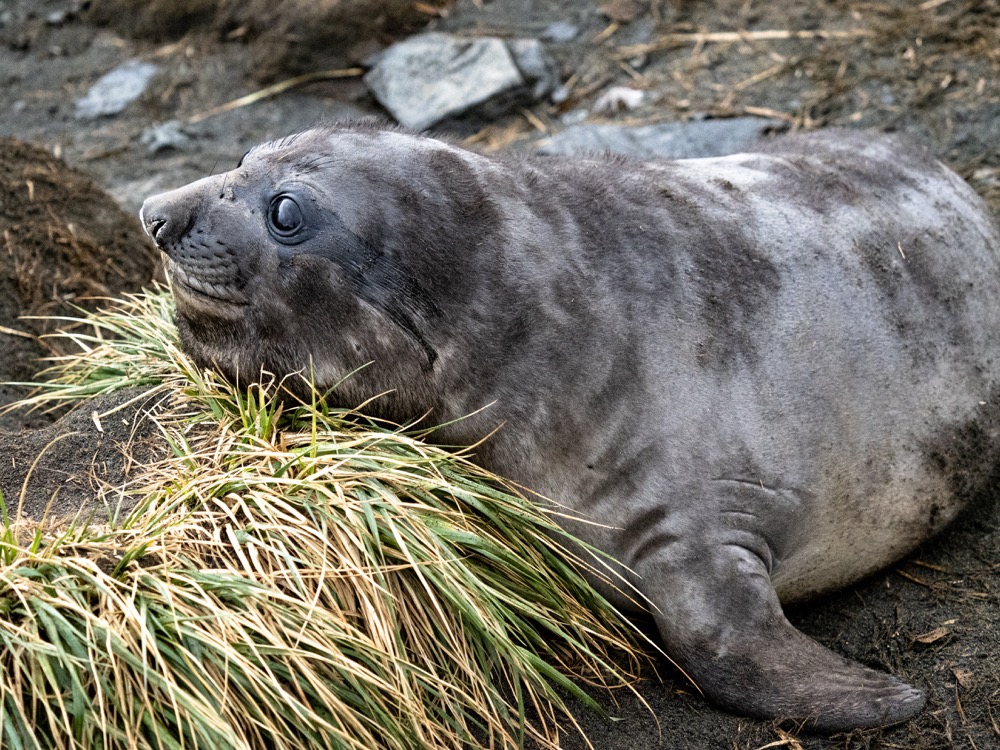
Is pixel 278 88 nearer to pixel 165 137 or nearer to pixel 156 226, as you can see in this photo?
pixel 165 137

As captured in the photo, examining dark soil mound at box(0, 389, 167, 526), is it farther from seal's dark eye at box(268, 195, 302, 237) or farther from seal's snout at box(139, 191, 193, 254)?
seal's dark eye at box(268, 195, 302, 237)

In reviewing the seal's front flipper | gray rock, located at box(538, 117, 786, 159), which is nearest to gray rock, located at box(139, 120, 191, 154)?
gray rock, located at box(538, 117, 786, 159)

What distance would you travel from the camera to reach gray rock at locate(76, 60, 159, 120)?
848 centimetres

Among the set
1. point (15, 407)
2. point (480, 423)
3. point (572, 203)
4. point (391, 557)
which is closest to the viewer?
point (391, 557)

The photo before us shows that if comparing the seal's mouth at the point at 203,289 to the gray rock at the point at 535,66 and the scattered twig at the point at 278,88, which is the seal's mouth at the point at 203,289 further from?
the scattered twig at the point at 278,88

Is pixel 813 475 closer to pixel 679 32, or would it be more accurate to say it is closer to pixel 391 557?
pixel 391 557

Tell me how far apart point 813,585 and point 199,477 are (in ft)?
6.70

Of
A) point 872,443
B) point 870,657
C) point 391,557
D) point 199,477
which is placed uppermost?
point 199,477

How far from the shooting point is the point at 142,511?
131 inches

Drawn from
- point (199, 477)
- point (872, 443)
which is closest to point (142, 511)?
point (199, 477)

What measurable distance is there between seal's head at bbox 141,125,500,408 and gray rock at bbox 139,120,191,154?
4.46 meters

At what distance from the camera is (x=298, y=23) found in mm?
8453

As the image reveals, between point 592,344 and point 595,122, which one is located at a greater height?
point 592,344

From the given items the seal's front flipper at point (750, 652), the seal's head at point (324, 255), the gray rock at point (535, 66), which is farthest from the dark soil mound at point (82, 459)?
the gray rock at point (535, 66)
